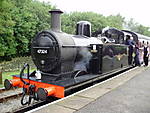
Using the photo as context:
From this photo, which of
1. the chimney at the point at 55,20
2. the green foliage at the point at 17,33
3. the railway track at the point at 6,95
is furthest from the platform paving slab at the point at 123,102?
the green foliage at the point at 17,33

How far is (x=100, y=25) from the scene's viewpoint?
34.5 metres

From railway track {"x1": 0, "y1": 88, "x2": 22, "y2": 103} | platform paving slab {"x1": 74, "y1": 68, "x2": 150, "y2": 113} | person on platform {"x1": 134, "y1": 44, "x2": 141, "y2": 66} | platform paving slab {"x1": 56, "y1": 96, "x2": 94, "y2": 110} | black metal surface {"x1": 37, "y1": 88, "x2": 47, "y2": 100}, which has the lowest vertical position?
railway track {"x1": 0, "y1": 88, "x2": 22, "y2": 103}

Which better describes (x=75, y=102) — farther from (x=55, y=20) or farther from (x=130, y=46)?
(x=130, y=46)

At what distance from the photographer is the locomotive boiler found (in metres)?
4.68

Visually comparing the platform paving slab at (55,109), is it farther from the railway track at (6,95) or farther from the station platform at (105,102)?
the railway track at (6,95)

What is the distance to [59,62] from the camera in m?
5.05

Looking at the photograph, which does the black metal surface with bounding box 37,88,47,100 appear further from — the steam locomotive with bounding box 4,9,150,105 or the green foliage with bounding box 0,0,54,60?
the green foliage with bounding box 0,0,54,60

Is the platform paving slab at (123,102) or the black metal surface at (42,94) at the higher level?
the black metal surface at (42,94)

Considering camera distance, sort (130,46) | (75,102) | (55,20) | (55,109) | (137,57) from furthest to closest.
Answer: (137,57)
(130,46)
(55,20)
(75,102)
(55,109)

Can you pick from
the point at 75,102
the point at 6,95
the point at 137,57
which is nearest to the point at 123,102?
the point at 75,102

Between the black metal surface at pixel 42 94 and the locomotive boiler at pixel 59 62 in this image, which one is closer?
the black metal surface at pixel 42 94

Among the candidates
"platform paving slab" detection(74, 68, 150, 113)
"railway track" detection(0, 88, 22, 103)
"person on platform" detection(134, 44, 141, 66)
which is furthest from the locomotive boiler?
"person on platform" detection(134, 44, 141, 66)

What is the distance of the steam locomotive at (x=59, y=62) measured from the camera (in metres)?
4.68

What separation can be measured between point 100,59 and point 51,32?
215 centimetres
